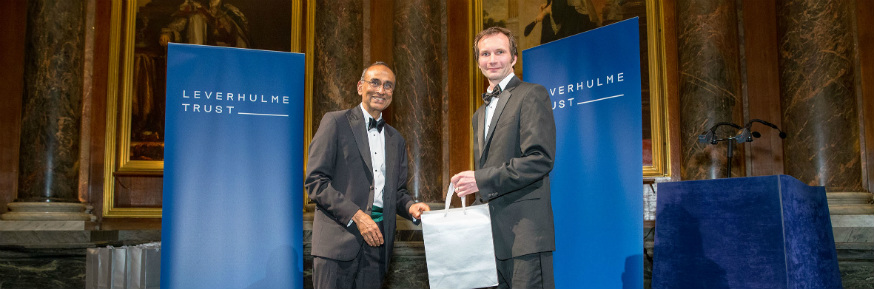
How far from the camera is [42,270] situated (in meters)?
5.13

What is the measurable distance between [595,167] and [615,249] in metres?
0.44

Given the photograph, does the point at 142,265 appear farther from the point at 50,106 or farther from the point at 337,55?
the point at 337,55

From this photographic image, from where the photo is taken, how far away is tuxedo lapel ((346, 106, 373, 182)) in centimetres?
298

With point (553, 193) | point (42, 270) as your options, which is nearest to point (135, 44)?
point (42, 270)

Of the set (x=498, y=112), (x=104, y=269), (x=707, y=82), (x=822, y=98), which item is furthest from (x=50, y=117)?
(x=822, y=98)

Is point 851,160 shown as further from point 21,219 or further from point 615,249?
point 21,219

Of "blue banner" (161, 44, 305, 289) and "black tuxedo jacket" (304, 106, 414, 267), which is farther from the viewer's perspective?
"blue banner" (161, 44, 305, 289)

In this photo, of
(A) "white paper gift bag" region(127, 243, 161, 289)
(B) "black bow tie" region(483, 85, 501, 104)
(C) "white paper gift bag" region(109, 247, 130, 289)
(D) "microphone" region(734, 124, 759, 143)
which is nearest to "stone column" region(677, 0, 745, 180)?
(D) "microphone" region(734, 124, 759, 143)

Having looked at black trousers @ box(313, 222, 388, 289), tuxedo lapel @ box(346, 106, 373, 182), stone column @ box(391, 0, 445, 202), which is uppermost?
stone column @ box(391, 0, 445, 202)

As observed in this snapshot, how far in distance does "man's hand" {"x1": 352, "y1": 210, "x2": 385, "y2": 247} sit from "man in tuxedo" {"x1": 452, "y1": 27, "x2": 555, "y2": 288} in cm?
48

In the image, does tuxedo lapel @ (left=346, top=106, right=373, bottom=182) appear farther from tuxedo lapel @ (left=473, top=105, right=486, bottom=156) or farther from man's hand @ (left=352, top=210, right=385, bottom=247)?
tuxedo lapel @ (left=473, top=105, right=486, bottom=156)

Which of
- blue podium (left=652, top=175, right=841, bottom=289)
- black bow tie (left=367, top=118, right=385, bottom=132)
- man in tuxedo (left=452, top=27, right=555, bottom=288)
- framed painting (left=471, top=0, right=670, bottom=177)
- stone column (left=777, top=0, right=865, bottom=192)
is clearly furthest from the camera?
framed painting (left=471, top=0, right=670, bottom=177)

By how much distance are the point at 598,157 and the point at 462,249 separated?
136 cm

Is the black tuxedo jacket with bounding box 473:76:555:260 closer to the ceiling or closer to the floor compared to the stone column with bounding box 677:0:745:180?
closer to the floor
